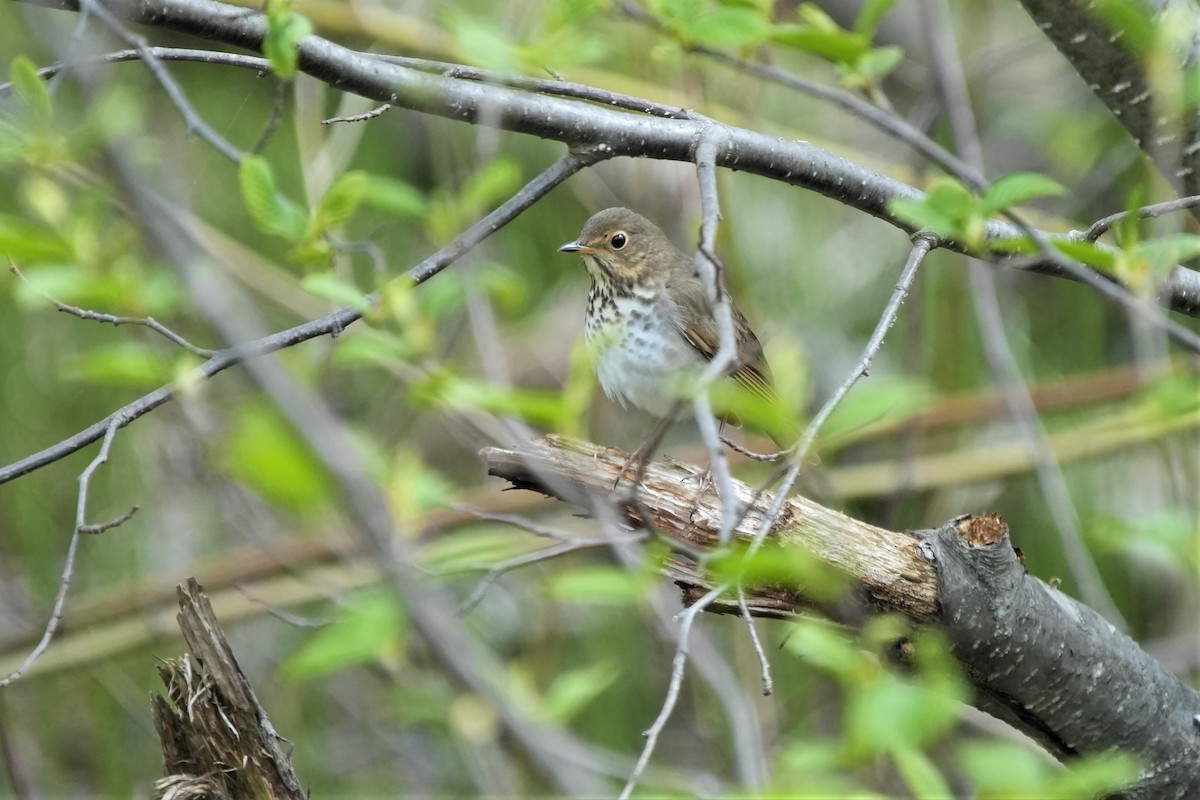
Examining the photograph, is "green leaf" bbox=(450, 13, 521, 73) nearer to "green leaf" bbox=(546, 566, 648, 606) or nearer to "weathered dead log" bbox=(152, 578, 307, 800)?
"green leaf" bbox=(546, 566, 648, 606)

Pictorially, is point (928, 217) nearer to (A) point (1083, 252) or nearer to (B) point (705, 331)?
(A) point (1083, 252)

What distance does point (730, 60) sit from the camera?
9.60 ft

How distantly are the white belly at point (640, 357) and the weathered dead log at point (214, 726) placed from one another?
1526 mm

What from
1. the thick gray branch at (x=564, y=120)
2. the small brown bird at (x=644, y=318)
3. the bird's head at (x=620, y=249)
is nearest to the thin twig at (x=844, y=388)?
the thick gray branch at (x=564, y=120)

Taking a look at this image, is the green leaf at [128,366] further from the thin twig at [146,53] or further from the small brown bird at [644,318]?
the small brown bird at [644,318]

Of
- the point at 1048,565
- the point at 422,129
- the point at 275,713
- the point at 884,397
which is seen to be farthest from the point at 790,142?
the point at 275,713

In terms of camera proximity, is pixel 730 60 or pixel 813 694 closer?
pixel 730 60

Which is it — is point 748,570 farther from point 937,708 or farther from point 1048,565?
point 1048,565

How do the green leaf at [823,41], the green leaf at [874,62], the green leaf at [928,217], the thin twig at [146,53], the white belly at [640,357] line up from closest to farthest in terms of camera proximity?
the thin twig at [146,53] < the green leaf at [928,217] < the green leaf at [823,41] < the green leaf at [874,62] < the white belly at [640,357]

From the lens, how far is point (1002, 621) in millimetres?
2246

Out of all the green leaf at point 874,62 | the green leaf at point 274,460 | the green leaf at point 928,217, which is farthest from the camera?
the green leaf at point 874,62

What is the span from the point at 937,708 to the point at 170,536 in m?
3.65

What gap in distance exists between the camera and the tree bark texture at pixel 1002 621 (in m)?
2.25

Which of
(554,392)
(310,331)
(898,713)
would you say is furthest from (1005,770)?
(554,392)
